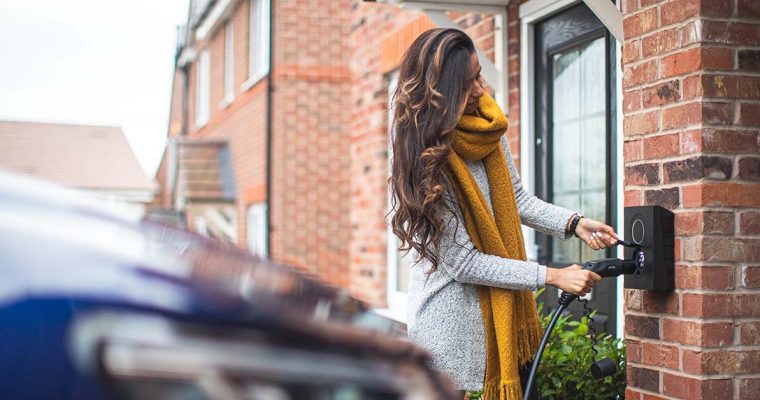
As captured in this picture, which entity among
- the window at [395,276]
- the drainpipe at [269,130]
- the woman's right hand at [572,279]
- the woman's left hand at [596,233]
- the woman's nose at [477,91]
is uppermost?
the drainpipe at [269,130]

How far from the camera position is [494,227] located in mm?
2756

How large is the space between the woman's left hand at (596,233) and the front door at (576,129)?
1769 mm

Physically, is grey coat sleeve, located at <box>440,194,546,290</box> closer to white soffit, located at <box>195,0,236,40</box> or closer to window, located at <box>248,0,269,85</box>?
window, located at <box>248,0,269,85</box>

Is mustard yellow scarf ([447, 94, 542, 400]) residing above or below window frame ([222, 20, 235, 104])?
below

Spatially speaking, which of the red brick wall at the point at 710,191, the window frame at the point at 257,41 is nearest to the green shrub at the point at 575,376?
the red brick wall at the point at 710,191

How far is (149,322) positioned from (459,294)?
2144 mm

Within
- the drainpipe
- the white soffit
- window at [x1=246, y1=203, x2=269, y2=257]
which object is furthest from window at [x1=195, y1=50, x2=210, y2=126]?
the drainpipe

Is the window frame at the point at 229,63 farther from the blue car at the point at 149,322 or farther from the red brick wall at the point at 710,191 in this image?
the blue car at the point at 149,322

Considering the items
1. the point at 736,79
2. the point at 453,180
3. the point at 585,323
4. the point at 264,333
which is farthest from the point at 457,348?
the point at 264,333

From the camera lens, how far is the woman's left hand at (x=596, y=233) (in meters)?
2.92

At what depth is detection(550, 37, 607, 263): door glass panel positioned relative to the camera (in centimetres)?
491

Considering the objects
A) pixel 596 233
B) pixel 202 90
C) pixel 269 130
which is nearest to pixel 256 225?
pixel 269 130

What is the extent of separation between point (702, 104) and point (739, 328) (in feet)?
2.28

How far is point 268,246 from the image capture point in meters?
11.4
